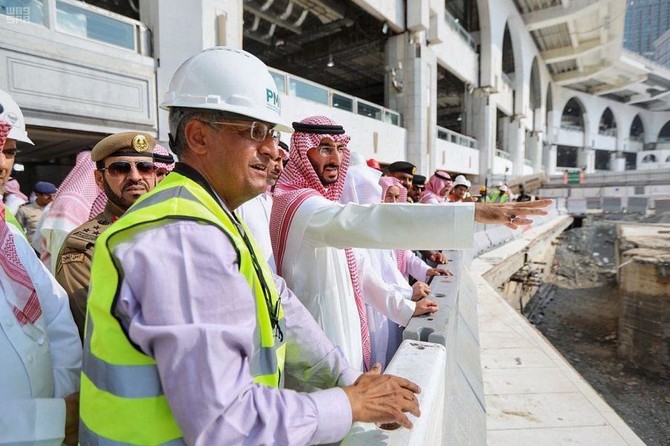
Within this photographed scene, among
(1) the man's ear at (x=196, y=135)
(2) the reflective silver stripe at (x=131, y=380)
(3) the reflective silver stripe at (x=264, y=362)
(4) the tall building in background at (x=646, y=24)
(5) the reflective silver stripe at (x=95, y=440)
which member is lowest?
(5) the reflective silver stripe at (x=95, y=440)

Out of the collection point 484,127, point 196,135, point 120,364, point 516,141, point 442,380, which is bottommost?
point 442,380

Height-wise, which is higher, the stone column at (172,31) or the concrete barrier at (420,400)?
the stone column at (172,31)

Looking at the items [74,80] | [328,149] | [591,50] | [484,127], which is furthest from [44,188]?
[591,50]

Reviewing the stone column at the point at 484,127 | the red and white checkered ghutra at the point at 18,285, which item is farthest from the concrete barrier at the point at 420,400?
the stone column at the point at 484,127

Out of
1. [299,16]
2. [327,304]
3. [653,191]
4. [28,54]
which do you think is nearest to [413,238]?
[327,304]

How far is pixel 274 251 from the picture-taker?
175cm

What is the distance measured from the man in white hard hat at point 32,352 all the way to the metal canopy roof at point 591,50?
27.3m

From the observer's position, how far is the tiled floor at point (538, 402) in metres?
2.46

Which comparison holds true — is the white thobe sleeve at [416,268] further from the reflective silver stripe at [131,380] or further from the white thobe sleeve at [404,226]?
the reflective silver stripe at [131,380]

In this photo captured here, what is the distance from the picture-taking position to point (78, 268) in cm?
158

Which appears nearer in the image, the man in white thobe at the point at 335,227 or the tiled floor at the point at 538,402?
the man in white thobe at the point at 335,227

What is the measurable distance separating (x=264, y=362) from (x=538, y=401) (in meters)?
2.80

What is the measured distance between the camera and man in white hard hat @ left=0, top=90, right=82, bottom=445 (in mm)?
953
